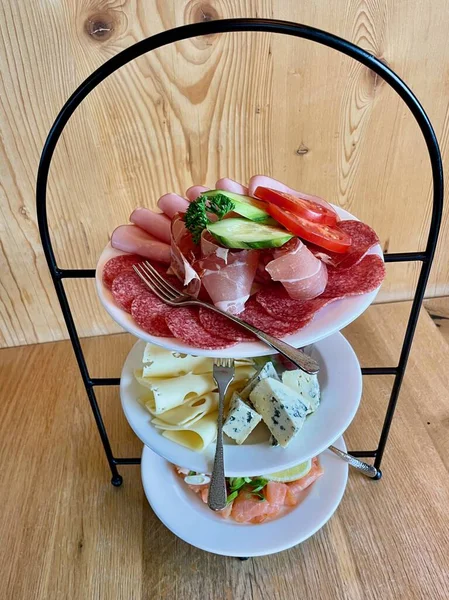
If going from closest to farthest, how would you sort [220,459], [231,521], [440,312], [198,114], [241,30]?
[241,30]
[220,459]
[231,521]
[198,114]
[440,312]

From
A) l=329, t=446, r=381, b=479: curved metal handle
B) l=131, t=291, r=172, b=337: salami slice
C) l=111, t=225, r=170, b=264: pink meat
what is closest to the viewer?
l=131, t=291, r=172, b=337: salami slice

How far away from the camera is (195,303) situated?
693 mm

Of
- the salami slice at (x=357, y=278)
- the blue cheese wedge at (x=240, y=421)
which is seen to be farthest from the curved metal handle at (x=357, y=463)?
the salami slice at (x=357, y=278)

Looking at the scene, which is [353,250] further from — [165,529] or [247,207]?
[165,529]

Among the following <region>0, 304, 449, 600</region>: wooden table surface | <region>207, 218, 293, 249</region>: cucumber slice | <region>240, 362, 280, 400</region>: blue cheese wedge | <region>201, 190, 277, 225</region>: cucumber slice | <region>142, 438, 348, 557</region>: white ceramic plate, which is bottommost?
<region>0, 304, 449, 600</region>: wooden table surface

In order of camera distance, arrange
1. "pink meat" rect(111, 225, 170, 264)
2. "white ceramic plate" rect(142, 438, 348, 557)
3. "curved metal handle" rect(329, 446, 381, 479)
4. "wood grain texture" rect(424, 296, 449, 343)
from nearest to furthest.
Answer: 1. "pink meat" rect(111, 225, 170, 264)
2. "white ceramic plate" rect(142, 438, 348, 557)
3. "curved metal handle" rect(329, 446, 381, 479)
4. "wood grain texture" rect(424, 296, 449, 343)

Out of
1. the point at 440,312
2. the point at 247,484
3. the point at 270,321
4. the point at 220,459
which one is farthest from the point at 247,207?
the point at 440,312

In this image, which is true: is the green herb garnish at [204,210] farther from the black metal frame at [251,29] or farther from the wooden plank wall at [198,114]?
the wooden plank wall at [198,114]

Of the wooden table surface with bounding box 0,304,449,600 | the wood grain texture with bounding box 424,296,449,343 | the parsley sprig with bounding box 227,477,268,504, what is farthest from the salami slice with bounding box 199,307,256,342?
the wood grain texture with bounding box 424,296,449,343

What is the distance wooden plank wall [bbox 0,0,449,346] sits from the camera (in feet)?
3.33

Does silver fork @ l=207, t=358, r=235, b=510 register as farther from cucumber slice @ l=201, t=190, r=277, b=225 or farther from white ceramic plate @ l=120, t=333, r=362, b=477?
cucumber slice @ l=201, t=190, r=277, b=225

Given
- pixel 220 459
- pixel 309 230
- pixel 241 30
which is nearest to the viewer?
pixel 241 30

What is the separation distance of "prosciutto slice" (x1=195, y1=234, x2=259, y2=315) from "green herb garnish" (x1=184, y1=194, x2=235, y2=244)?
0.07ft

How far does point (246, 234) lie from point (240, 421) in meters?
0.31
